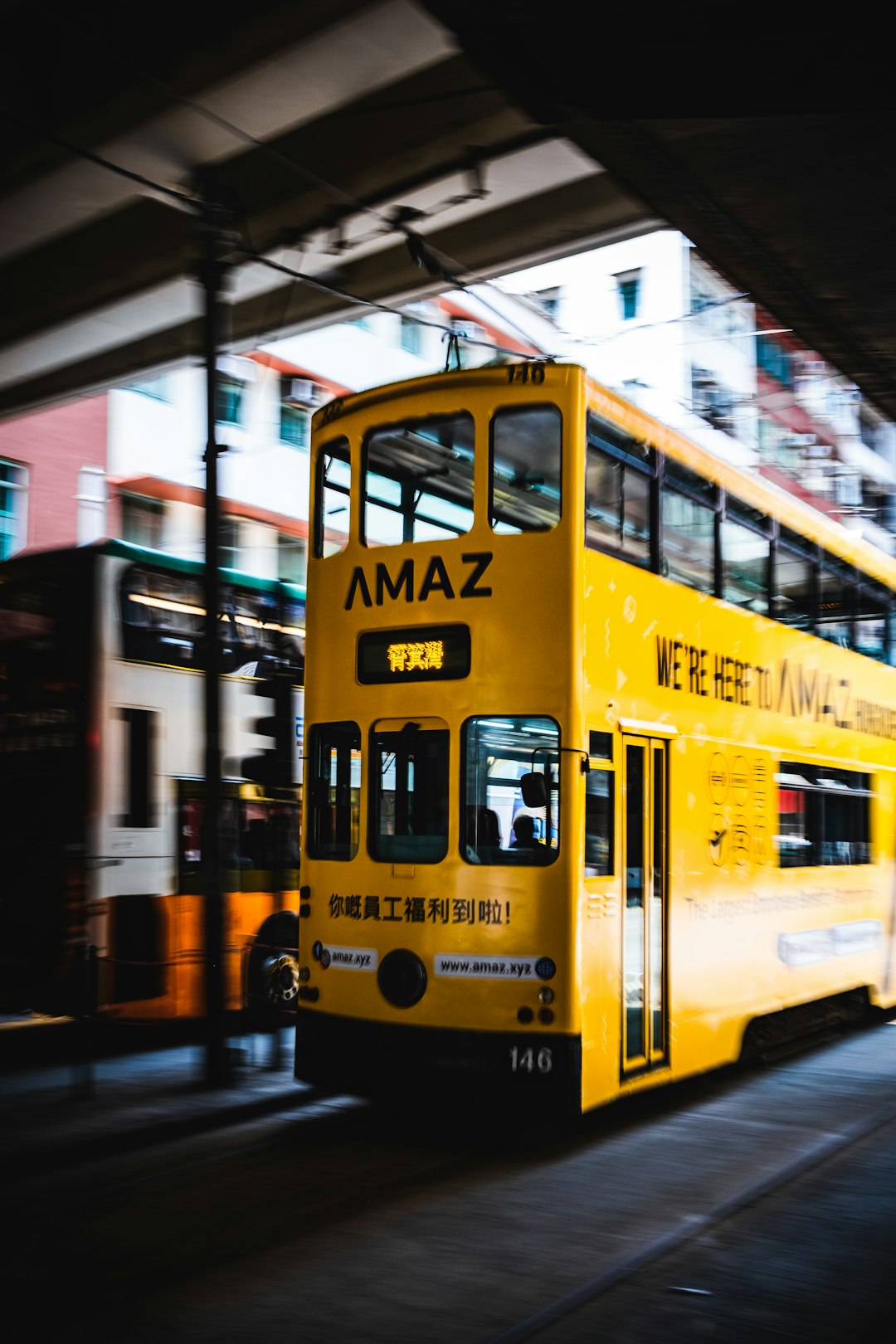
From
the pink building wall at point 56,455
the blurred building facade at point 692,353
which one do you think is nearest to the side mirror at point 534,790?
the pink building wall at point 56,455

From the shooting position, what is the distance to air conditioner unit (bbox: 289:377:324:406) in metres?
25.2

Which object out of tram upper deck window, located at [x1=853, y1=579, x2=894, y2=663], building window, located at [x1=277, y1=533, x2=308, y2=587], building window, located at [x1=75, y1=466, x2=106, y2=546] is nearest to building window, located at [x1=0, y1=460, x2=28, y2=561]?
building window, located at [x1=75, y1=466, x2=106, y2=546]

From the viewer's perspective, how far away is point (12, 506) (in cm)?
2036

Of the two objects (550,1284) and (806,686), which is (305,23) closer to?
(806,686)

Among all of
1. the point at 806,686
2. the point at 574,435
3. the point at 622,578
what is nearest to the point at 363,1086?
the point at 622,578

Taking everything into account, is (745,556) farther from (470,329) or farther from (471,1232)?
(470,329)

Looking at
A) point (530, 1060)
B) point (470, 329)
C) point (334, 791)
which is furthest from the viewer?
point (470, 329)

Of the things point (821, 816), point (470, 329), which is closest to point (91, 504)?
point (470, 329)

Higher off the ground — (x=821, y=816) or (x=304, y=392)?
(x=304, y=392)

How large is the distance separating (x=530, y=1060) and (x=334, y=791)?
1.99m

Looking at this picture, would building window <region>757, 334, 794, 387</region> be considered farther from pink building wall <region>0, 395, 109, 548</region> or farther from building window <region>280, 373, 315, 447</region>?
pink building wall <region>0, 395, 109, 548</region>

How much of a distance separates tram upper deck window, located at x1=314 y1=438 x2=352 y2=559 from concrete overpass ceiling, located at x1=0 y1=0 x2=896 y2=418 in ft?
6.02

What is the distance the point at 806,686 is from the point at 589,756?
3.93 meters

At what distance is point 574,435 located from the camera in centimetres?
746
